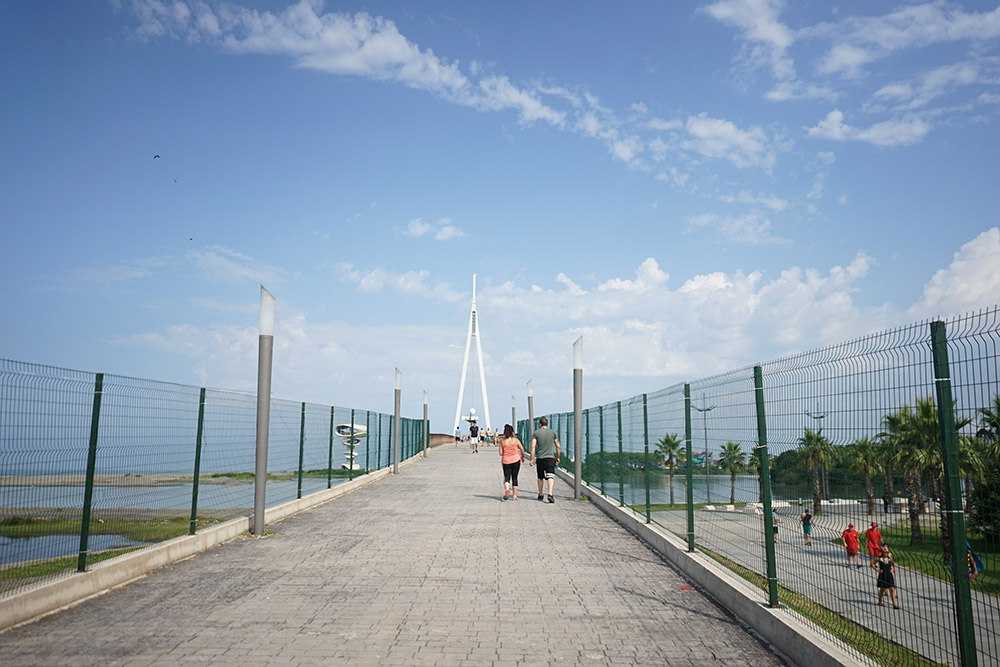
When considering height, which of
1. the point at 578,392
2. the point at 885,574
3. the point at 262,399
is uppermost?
the point at 578,392

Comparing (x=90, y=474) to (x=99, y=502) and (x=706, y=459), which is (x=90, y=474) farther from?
(x=706, y=459)

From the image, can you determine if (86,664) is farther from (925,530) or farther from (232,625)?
(925,530)

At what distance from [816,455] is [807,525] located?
1.87 feet

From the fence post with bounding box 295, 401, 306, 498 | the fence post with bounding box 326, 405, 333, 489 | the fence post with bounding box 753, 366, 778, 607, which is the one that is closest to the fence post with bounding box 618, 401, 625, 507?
the fence post with bounding box 295, 401, 306, 498

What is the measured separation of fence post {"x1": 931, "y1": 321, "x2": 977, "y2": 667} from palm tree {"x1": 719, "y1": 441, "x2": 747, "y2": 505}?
3131mm

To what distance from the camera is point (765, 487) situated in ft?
21.4

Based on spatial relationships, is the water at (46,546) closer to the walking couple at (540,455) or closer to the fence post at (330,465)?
the fence post at (330,465)

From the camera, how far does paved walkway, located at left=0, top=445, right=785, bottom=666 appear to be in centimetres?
564

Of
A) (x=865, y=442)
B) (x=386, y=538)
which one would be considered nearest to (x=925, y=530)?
(x=865, y=442)

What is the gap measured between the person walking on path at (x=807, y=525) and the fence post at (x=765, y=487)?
2.22 ft

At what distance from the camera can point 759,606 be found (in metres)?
6.38

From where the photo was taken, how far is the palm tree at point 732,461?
23.8 ft

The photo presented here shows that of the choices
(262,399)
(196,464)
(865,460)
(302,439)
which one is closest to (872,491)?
(865,460)

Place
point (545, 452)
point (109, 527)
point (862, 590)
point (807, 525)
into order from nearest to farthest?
point (862, 590) < point (807, 525) < point (109, 527) < point (545, 452)
